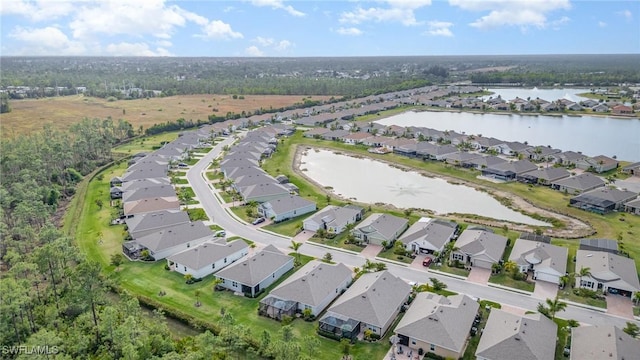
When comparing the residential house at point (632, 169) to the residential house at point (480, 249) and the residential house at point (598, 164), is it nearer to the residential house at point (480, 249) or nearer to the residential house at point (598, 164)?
the residential house at point (598, 164)

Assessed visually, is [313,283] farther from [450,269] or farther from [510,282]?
[510,282]

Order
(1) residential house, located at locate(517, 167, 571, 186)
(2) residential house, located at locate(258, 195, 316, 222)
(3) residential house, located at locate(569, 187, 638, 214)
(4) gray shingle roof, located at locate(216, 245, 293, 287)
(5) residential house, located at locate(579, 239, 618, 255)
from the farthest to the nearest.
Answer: (1) residential house, located at locate(517, 167, 571, 186) → (3) residential house, located at locate(569, 187, 638, 214) → (2) residential house, located at locate(258, 195, 316, 222) → (5) residential house, located at locate(579, 239, 618, 255) → (4) gray shingle roof, located at locate(216, 245, 293, 287)

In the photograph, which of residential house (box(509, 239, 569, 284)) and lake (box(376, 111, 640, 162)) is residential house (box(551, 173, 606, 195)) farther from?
residential house (box(509, 239, 569, 284))

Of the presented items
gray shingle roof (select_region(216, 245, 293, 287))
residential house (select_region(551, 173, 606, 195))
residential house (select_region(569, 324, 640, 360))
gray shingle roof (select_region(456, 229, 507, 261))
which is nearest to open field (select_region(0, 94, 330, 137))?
gray shingle roof (select_region(216, 245, 293, 287))

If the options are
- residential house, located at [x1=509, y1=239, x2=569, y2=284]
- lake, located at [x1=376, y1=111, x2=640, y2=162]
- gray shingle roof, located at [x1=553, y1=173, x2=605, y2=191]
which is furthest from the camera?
lake, located at [x1=376, y1=111, x2=640, y2=162]

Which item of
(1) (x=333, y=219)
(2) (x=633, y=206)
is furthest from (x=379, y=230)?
(2) (x=633, y=206)

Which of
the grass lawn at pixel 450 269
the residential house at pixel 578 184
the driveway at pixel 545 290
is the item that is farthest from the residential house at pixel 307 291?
the residential house at pixel 578 184

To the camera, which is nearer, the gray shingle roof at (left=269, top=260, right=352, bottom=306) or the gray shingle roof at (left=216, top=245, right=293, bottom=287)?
the gray shingle roof at (left=269, top=260, right=352, bottom=306)
